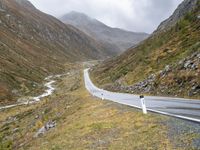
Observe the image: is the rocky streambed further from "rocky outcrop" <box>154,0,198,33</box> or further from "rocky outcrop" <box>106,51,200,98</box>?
"rocky outcrop" <box>106,51,200,98</box>

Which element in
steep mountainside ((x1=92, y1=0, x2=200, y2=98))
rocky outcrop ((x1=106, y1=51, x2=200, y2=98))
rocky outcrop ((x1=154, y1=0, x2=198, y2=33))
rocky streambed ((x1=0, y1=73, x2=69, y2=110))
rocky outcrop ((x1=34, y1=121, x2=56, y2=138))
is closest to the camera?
rocky outcrop ((x1=34, y1=121, x2=56, y2=138))

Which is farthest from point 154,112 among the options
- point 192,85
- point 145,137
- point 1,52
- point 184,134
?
point 1,52

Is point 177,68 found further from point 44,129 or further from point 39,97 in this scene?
point 39,97

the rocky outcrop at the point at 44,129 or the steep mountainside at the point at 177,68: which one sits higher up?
the steep mountainside at the point at 177,68

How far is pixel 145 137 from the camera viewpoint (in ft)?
44.0

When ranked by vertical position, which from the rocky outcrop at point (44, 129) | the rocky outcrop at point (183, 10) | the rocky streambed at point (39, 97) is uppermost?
the rocky outcrop at point (183, 10)

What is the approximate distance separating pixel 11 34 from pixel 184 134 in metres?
163

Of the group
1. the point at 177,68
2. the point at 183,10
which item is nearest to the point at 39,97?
the point at 183,10

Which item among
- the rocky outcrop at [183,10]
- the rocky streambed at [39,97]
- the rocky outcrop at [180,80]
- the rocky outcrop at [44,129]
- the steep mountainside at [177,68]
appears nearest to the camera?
the rocky outcrop at [44,129]

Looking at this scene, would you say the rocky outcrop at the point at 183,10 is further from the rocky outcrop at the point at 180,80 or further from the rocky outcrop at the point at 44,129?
the rocky outcrop at the point at 44,129

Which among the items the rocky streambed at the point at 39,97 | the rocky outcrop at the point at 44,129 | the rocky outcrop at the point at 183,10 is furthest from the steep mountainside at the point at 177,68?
the rocky streambed at the point at 39,97

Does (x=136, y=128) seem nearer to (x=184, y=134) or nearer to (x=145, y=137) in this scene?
(x=145, y=137)

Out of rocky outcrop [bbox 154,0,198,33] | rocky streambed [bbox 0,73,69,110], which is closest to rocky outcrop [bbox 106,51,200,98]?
rocky streambed [bbox 0,73,69,110]

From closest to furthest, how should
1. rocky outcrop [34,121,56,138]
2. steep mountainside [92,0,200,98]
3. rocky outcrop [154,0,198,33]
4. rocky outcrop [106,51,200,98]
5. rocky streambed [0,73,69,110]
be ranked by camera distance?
rocky outcrop [34,121,56,138], rocky outcrop [106,51,200,98], steep mountainside [92,0,200,98], rocky streambed [0,73,69,110], rocky outcrop [154,0,198,33]
